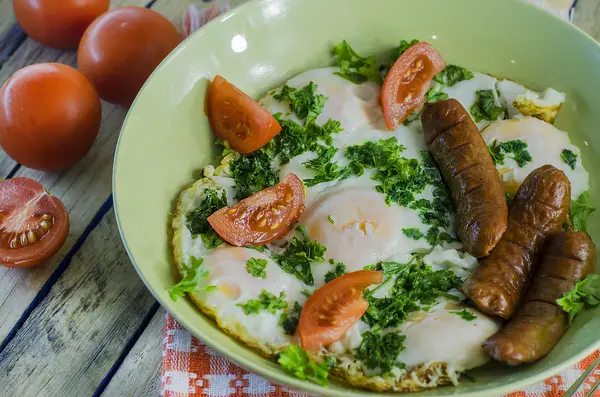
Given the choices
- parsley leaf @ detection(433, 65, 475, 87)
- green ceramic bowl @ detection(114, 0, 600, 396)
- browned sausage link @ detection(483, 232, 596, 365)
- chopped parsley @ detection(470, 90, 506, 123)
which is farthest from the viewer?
parsley leaf @ detection(433, 65, 475, 87)

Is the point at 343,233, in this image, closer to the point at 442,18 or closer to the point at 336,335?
the point at 336,335

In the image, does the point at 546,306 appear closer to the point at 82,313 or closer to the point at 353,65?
the point at 353,65

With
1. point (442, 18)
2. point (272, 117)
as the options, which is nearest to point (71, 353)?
point (272, 117)

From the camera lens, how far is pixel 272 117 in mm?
3297

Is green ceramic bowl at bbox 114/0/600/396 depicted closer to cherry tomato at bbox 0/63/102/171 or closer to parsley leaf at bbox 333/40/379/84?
parsley leaf at bbox 333/40/379/84

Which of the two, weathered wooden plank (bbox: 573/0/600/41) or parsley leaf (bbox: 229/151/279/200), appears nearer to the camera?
parsley leaf (bbox: 229/151/279/200)

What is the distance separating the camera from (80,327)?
10.0 ft

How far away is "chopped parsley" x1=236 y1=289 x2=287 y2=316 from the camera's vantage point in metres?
2.62

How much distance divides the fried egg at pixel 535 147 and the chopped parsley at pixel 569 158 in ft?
0.04

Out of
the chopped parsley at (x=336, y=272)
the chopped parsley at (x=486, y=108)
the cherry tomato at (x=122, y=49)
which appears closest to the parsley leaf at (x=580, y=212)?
the chopped parsley at (x=486, y=108)

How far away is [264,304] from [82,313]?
1044 millimetres

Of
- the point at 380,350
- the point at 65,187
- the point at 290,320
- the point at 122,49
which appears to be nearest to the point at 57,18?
the point at 122,49

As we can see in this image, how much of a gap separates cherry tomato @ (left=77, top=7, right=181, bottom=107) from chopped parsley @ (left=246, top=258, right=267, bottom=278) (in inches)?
64.2

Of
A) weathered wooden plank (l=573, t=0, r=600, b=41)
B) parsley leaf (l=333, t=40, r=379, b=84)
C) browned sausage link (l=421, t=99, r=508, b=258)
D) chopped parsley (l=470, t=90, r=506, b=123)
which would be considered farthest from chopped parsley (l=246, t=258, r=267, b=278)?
weathered wooden plank (l=573, t=0, r=600, b=41)
